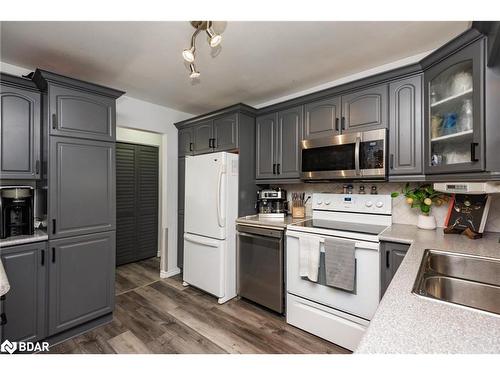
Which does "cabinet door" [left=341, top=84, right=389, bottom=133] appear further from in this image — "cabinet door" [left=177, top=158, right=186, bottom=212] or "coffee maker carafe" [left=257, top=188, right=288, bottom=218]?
"cabinet door" [left=177, top=158, right=186, bottom=212]

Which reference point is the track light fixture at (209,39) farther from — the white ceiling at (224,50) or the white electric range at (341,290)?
the white electric range at (341,290)

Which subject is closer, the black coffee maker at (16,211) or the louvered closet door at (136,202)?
the black coffee maker at (16,211)

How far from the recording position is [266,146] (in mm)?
2775

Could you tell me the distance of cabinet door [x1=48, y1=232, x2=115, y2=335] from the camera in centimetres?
191

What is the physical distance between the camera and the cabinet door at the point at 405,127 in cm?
185

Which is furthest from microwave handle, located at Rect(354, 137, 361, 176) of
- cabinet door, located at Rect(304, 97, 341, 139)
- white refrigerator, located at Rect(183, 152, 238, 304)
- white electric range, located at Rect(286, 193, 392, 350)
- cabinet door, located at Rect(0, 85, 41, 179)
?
cabinet door, located at Rect(0, 85, 41, 179)

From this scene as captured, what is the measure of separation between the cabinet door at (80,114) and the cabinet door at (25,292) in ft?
3.10

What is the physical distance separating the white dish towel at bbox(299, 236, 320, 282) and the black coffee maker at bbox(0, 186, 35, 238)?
88.3 inches

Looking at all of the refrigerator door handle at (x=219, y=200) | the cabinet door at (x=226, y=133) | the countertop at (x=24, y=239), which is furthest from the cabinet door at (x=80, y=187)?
the cabinet door at (x=226, y=133)

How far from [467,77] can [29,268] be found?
A: 336 centimetres

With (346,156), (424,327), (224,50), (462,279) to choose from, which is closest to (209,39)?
(224,50)

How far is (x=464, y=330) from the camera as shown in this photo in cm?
64

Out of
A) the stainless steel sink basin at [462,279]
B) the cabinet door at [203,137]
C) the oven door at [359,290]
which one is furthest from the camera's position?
the cabinet door at [203,137]

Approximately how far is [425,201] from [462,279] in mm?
950
